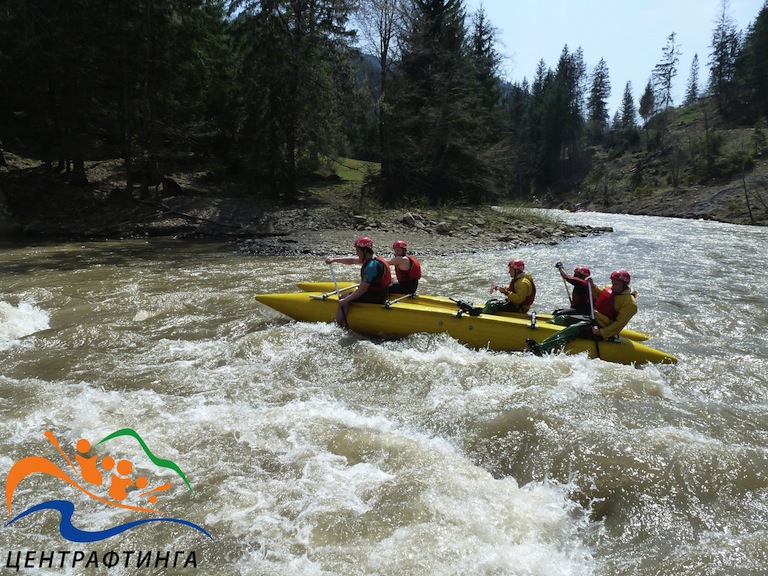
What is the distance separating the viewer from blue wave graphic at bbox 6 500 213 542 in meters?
2.95

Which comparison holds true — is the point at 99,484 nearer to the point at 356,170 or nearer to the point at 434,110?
the point at 434,110

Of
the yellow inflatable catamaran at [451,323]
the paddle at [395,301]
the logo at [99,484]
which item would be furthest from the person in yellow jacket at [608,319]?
the logo at [99,484]

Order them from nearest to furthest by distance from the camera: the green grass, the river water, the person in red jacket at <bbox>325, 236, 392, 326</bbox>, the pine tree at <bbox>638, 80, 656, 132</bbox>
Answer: the river water < the person in red jacket at <bbox>325, 236, 392, 326</bbox> < the green grass < the pine tree at <bbox>638, 80, 656, 132</bbox>

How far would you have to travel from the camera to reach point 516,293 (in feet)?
22.5

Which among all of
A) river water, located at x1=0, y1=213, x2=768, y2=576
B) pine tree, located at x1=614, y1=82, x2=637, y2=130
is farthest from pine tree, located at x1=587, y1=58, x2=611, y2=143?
river water, located at x1=0, y1=213, x2=768, y2=576

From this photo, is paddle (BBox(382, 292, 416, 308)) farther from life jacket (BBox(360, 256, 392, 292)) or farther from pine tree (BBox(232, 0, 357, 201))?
pine tree (BBox(232, 0, 357, 201))

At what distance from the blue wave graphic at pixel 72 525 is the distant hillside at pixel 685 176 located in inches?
1178

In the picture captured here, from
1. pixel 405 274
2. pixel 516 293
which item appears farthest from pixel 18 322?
pixel 516 293

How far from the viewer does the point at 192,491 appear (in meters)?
3.39

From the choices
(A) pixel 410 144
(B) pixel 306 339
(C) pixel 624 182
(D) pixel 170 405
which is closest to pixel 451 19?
(A) pixel 410 144

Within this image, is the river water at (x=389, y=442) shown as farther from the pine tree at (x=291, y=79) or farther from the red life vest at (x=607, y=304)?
the pine tree at (x=291, y=79)

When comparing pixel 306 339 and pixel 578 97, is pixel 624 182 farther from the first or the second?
pixel 306 339

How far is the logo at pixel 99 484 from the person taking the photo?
3.05 metres

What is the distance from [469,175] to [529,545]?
22688mm
